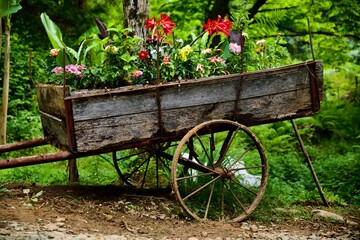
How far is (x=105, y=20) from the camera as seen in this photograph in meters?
12.0

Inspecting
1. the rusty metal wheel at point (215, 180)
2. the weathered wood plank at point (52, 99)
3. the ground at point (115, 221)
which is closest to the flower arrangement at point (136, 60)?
the weathered wood plank at point (52, 99)

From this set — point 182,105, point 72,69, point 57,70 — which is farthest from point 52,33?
point 182,105

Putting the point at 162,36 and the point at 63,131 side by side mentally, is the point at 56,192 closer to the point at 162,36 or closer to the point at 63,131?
the point at 63,131

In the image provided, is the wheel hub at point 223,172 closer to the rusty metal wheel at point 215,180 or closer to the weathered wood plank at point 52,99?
the rusty metal wheel at point 215,180

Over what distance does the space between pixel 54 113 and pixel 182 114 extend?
3.57ft

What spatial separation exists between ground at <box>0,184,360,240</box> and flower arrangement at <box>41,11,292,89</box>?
104 cm

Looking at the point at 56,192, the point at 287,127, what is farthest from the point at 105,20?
the point at 56,192

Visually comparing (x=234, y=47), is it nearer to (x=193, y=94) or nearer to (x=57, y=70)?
(x=193, y=94)

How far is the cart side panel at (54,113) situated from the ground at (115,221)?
535 mm

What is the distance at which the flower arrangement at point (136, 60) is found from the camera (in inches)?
181

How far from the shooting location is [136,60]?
15.5 feet

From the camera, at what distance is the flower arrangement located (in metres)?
4.59

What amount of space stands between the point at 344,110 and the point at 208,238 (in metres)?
7.64

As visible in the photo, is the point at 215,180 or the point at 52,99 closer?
the point at 52,99
